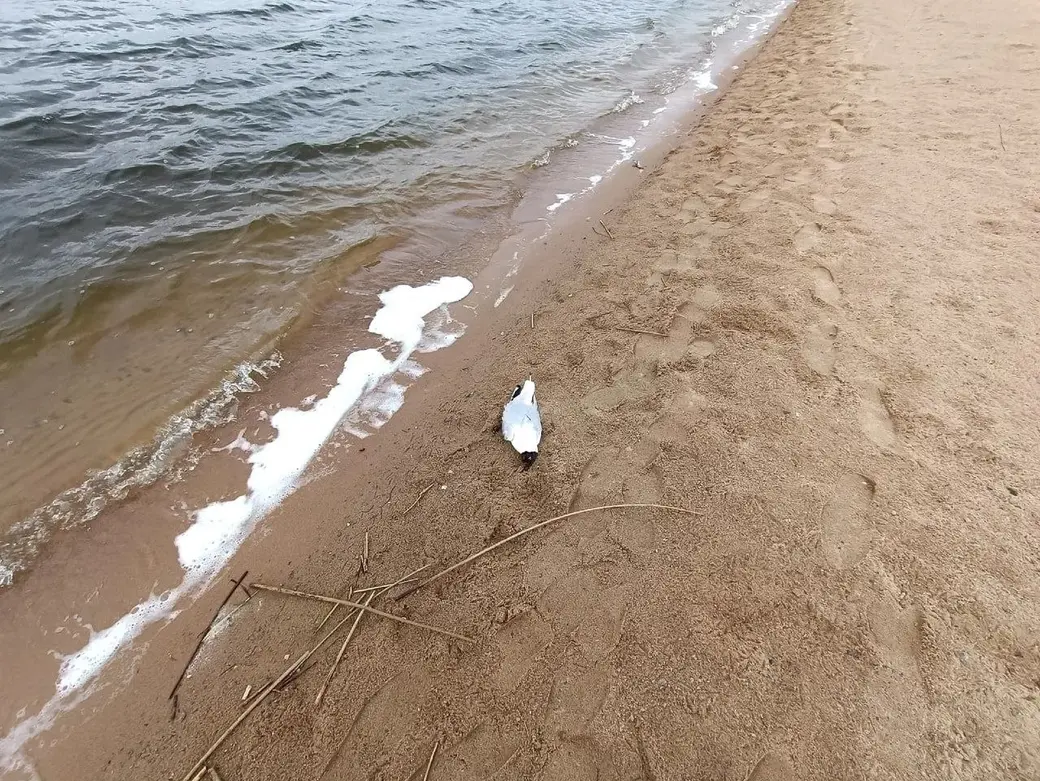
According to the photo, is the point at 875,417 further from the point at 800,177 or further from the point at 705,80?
the point at 705,80

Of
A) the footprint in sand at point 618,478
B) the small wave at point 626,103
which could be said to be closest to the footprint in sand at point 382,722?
the footprint in sand at point 618,478

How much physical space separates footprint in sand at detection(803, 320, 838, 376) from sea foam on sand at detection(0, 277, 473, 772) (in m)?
2.40

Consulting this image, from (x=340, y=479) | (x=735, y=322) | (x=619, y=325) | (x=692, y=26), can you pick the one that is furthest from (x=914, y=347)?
(x=692, y=26)

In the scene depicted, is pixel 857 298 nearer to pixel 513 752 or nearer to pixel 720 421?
pixel 720 421

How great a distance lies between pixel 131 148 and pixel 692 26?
1216 centimetres

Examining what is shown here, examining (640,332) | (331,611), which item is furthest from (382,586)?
(640,332)

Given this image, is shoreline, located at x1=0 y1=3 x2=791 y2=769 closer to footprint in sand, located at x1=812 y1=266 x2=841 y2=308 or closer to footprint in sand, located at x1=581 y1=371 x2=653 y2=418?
footprint in sand, located at x1=581 y1=371 x2=653 y2=418

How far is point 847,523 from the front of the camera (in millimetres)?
2152

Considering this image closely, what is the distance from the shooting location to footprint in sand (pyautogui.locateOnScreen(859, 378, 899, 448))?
2.43m

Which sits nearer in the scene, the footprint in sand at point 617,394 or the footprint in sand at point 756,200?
the footprint in sand at point 617,394

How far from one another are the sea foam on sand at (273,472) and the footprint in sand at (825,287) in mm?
2574

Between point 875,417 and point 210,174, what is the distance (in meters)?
6.86

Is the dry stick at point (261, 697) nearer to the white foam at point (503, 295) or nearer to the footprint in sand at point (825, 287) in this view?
the white foam at point (503, 295)

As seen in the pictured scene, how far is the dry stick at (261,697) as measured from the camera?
1.81 metres
